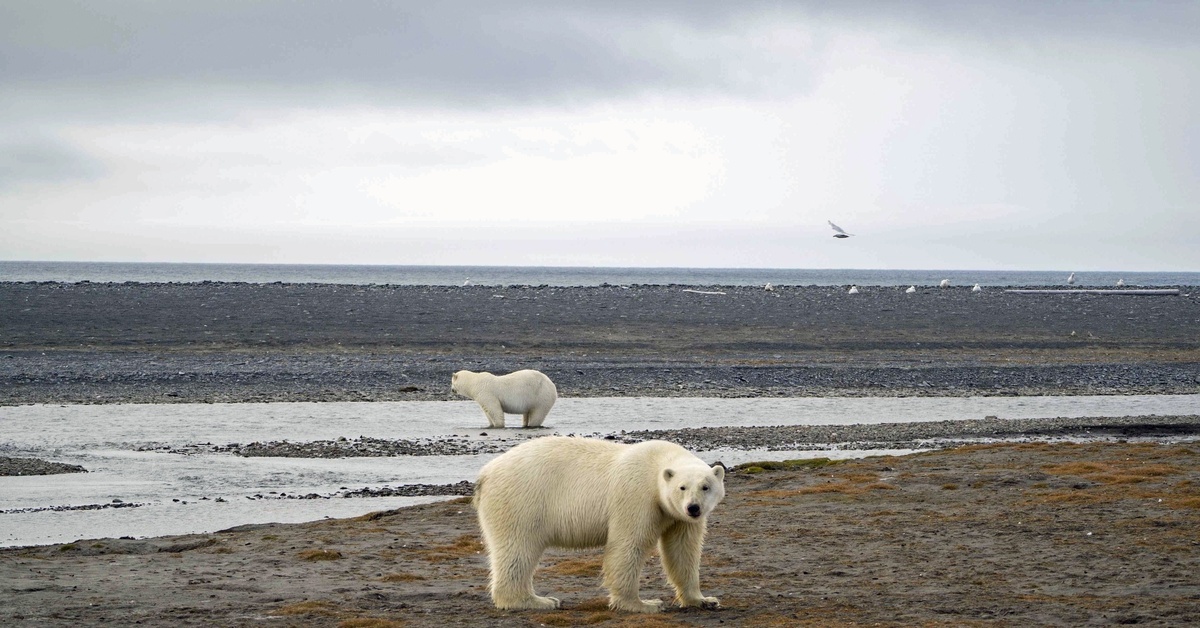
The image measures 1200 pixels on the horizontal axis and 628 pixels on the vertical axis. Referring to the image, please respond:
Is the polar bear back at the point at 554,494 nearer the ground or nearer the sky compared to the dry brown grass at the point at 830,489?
nearer the sky

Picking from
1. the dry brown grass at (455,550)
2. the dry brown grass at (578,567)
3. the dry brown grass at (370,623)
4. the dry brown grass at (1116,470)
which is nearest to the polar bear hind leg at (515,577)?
the dry brown grass at (370,623)

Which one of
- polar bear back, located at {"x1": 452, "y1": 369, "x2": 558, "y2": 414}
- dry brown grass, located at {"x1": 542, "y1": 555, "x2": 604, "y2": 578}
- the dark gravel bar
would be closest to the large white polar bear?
dry brown grass, located at {"x1": 542, "y1": 555, "x2": 604, "y2": 578}

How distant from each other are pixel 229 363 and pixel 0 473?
16003 millimetres

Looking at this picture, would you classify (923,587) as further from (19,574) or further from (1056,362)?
(1056,362)

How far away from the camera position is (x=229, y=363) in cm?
3212

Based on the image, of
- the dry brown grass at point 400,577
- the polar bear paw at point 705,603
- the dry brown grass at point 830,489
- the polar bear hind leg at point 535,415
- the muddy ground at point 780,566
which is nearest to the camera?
the muddy ground at point 780,566

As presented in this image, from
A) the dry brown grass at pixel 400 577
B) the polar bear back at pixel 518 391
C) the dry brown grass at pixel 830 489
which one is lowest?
the dry brown grass at pixel 400 577

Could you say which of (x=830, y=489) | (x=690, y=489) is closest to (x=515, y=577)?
(x=690, y=489)

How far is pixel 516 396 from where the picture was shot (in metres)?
22.0

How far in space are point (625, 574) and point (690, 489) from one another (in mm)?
984

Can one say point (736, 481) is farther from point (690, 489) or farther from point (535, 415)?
point (690, 489)

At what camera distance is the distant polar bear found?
72.3ft

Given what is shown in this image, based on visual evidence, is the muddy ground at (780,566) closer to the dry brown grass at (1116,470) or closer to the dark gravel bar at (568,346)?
the dry brown grass at (1116,470)

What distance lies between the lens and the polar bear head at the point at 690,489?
8516 millimetres
